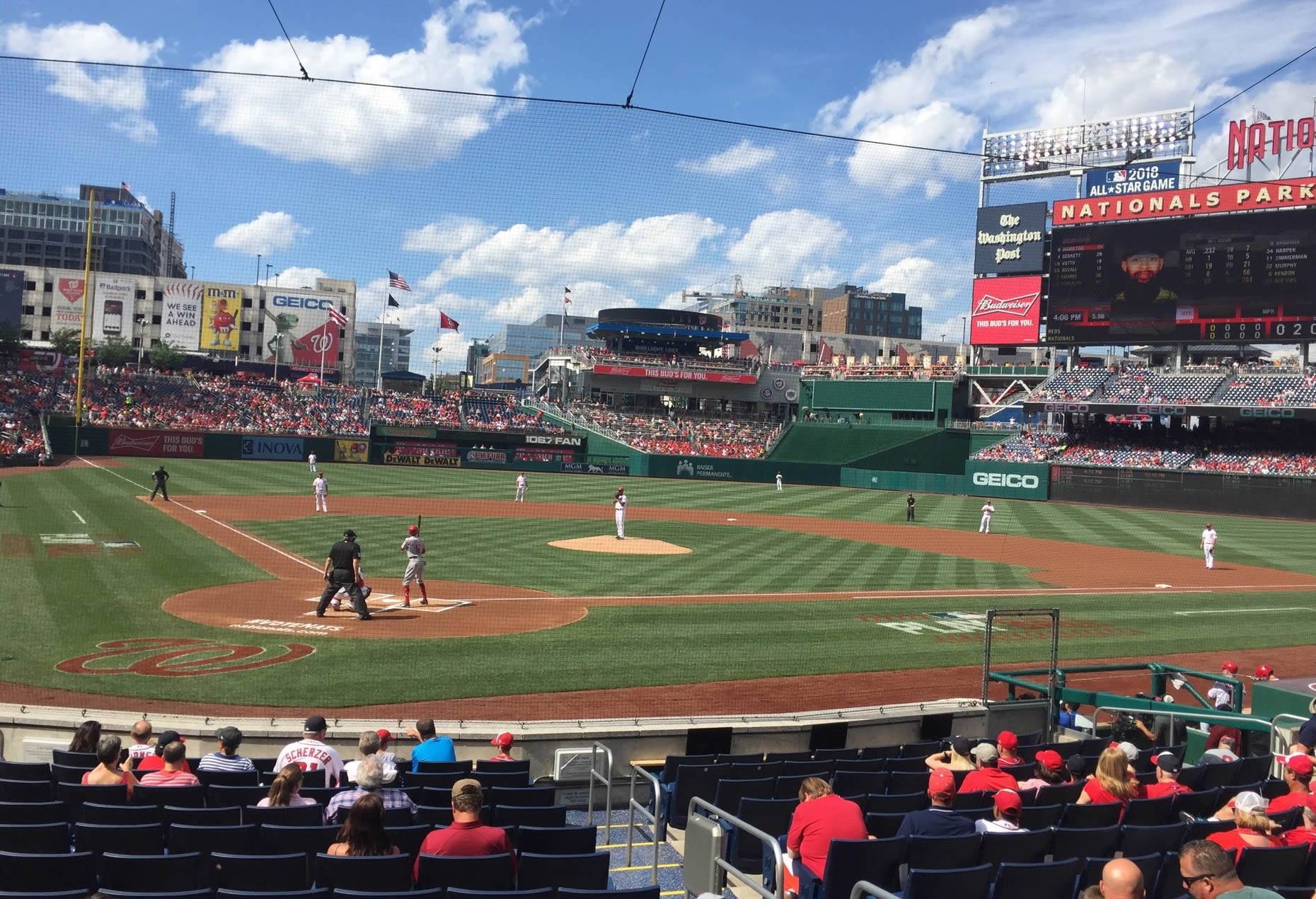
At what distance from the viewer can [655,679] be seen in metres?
14.3

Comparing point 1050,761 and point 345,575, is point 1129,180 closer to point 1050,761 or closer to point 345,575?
point 345,575

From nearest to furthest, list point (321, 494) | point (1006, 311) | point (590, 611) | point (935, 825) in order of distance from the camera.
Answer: point (935, 825) < point (590, 611) < point (321, 494) < point (1006, 311)

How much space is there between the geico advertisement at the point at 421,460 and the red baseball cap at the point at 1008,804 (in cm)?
5359

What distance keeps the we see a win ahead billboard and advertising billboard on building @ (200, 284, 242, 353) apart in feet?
191

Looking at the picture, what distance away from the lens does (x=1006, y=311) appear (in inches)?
2404

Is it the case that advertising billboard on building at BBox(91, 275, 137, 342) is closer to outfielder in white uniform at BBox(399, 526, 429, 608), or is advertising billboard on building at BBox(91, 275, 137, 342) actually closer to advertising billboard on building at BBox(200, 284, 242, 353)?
advertising billboard on building at BBox(200, 284, 242, 353)

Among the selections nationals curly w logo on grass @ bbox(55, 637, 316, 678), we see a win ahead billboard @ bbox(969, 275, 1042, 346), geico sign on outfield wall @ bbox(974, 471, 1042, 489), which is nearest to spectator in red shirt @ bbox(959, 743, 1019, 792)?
nationals curly w logo on grass @ bbox(55, 637, 316, 678)

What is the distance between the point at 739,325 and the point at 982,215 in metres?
36.3

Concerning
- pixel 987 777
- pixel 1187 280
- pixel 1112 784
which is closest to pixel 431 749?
pixel 987 777

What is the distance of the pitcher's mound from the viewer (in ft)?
89.9

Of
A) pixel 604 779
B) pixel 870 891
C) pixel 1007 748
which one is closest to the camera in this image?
pixel 870 891

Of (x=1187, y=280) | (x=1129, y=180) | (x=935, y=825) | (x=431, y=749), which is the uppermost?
(x=1129, y=180)

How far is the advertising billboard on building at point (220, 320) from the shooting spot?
265 ft

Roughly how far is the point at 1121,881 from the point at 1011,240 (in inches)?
2449
